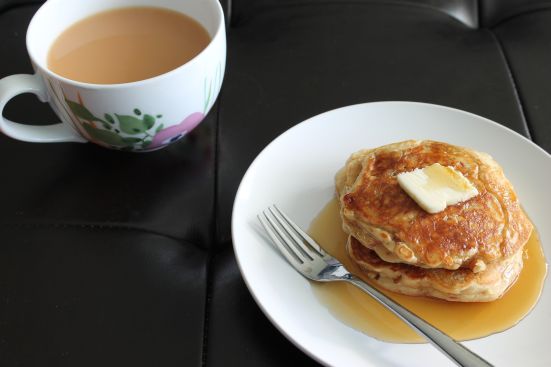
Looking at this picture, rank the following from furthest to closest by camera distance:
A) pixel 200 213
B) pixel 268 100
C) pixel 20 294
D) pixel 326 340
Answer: pixel 268 100
pixel 200 213
pixel 20 294
pixel 326 340

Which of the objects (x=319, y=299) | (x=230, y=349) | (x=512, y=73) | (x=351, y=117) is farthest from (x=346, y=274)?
(x=512, y=73)

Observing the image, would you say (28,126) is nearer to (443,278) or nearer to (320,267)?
(320,267)

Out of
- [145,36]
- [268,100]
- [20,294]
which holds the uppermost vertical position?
[145,36]

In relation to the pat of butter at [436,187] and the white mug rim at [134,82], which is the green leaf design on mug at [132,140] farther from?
the pat of butter at [436,187]

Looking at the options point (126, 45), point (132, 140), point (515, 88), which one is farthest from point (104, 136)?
point (515, 88)

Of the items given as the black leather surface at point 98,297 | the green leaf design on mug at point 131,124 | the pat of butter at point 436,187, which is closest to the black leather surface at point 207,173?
the black leather surface at point 98,297

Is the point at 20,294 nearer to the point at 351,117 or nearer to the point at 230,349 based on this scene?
the point at 230,349
